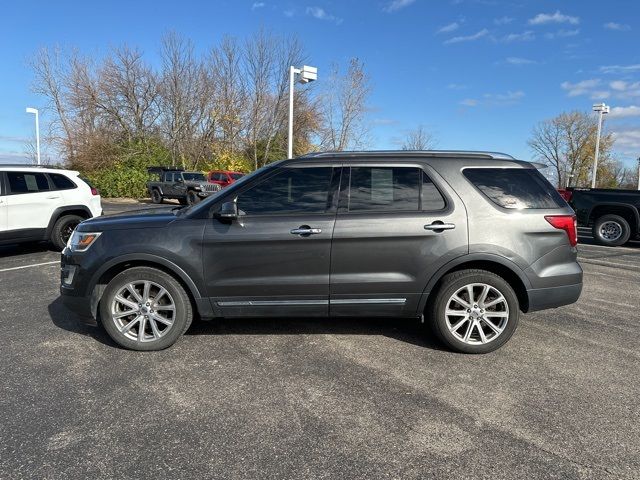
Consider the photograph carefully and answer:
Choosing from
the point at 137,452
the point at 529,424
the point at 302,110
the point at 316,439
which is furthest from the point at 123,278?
the point at 302,110

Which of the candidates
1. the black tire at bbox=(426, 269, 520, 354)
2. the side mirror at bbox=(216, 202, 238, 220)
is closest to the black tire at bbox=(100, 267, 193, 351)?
the side mirror at bbox=(216, 202, 238, 220)

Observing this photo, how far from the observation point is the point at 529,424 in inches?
117

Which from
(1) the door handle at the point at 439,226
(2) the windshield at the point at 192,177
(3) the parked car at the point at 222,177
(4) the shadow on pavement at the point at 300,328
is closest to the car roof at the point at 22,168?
(4) the shadow on pavement at the point at 300,328

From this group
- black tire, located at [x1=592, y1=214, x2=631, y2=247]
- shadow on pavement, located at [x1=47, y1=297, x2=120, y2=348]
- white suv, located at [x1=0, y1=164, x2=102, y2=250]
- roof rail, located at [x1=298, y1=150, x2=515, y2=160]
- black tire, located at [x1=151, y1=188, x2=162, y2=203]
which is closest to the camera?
roof rail, located at [x1=298, y1=150, x2=515, y2=160]

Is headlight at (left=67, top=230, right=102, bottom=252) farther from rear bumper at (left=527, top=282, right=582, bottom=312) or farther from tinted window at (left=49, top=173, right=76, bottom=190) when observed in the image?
tinted window at (left=49, top=173, right=76, bottom=190)

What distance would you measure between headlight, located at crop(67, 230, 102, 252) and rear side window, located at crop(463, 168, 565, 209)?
344cm

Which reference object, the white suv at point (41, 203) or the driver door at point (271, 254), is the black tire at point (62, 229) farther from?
the driver door at point (271, 254)

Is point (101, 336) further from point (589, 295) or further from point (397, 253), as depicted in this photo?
point (589, 295)

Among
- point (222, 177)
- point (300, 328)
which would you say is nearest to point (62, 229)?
point (300, 328)

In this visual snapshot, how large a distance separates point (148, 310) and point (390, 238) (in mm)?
2257

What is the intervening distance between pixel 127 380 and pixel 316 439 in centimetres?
168

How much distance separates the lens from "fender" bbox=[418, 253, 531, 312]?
13.1 ft

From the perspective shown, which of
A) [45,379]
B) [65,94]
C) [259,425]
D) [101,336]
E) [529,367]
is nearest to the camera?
[259,425]

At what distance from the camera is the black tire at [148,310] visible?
13.3 feet
